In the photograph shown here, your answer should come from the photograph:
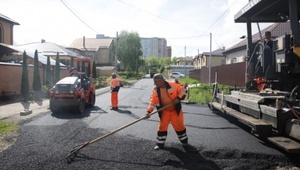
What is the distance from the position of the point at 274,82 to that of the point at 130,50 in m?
62.3

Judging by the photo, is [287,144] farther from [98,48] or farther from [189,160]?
[98,48]

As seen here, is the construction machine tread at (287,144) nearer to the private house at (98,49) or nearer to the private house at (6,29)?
the private house at (6,29)

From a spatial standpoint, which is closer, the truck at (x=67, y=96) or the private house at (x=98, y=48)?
the truck at (x=67, y=96)

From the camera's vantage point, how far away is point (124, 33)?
230 feet

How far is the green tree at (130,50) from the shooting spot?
6844 cm

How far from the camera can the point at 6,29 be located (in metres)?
29.6

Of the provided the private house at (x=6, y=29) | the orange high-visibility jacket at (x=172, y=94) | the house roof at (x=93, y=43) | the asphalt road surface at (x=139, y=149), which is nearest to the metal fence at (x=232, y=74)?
the asphalt road surface at (x=139, y=149)

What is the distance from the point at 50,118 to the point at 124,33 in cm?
6163

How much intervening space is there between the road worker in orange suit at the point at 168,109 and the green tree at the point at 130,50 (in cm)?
6221

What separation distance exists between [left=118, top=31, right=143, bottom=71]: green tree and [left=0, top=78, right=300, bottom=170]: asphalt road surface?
59.9 m

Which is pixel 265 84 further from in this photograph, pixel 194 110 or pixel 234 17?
pixel 194 110

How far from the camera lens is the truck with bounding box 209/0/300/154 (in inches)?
208

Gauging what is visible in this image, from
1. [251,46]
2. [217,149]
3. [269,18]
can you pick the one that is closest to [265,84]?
[251,46]

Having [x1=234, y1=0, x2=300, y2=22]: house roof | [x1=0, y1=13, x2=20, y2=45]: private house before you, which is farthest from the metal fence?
[x1=0, y1=13, x2=20, y2=45]: private house
